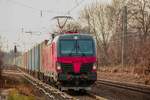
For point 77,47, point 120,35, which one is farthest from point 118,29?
point 77,47

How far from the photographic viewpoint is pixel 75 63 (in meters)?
25.3

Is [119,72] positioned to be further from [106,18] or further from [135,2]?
[106,18]

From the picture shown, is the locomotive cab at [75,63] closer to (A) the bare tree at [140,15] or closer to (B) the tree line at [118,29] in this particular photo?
(B) the tree line at [118,29]

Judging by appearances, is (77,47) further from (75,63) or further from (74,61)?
(75,63)

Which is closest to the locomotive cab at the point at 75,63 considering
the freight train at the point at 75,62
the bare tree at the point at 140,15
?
the freight train at the point at 75,62

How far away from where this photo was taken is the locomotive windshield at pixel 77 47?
1018 inches

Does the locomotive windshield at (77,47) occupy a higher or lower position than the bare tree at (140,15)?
lower

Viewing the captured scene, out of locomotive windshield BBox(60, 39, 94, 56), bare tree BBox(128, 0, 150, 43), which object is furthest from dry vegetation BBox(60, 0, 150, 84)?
locomotive windshield BBox(60, 39, 94, 56)

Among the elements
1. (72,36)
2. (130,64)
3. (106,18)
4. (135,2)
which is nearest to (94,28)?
(106,18)

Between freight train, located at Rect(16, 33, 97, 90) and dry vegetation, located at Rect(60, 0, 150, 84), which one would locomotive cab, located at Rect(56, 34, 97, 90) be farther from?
dry vegetation, located at Rect(60, 0, 150, 84)

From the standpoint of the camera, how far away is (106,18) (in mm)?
77250

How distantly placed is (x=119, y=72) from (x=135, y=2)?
11715 millimetres

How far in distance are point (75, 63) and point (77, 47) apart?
1173mm

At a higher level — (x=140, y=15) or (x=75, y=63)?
(x=140, y=15)
